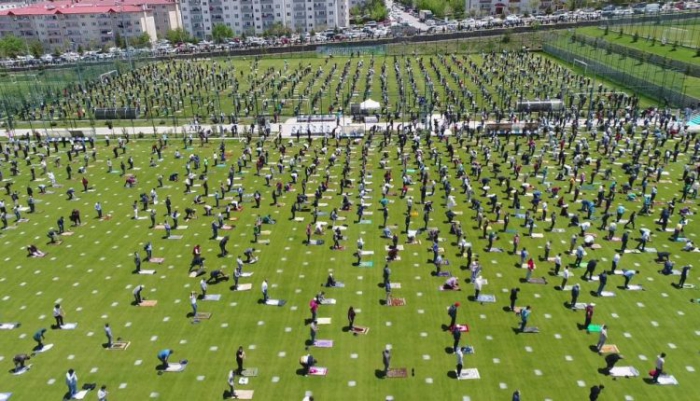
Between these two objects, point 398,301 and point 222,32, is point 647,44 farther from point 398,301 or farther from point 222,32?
point 222,32

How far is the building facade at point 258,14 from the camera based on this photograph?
558ft

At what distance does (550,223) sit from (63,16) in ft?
569

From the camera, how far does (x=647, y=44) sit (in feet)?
349

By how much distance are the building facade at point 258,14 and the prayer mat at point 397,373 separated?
159m

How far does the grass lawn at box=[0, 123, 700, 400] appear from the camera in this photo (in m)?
23.0

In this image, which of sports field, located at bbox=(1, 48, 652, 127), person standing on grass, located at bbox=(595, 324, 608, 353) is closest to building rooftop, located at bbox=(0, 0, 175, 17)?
sports field, located at bbox=(1, 48, 652, 127)

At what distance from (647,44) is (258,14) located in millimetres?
116412

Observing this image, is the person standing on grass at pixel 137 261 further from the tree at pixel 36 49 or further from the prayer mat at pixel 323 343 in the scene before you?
the tree at pixel 36 49

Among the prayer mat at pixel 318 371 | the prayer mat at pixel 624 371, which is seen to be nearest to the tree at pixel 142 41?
the prayer mat at pixel 318 371

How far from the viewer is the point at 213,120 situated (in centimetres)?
7019

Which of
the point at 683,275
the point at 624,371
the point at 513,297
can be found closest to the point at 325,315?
the point at 513,297

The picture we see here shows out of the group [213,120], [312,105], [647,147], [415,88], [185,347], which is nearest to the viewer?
[185,347]

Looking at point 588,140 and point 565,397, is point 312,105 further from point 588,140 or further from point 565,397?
point 565,397

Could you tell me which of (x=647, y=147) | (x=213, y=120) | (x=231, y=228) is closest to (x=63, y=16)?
(x=213, y=120)
